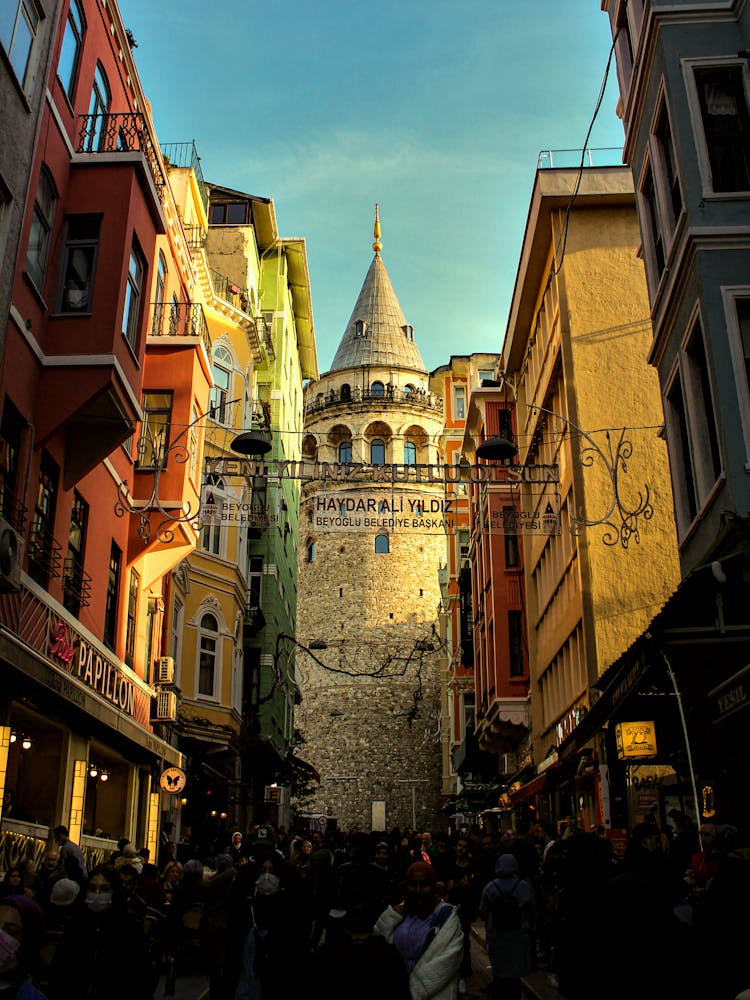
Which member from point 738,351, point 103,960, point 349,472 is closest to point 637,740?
point 738,351

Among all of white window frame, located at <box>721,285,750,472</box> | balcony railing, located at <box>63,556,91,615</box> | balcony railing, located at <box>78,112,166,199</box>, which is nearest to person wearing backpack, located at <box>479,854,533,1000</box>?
white window frame, located at <box>721,285,750,472</box>

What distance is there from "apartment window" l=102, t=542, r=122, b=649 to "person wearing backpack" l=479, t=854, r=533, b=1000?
32.8ft

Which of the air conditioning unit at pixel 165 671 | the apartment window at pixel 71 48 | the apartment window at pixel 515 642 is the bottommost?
the air conditioning unit at pixel 165 671

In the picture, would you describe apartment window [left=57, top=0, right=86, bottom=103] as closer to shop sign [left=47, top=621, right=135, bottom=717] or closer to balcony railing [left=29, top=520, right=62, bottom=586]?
balcony railing [left=29, top=520, right=62, bottom=586]

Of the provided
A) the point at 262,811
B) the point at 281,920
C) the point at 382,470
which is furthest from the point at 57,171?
the point at 262,811

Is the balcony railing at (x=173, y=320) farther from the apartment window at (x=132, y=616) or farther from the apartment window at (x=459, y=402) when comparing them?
the apartment window at (x=459, y=402)

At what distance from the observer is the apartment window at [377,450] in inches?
2579

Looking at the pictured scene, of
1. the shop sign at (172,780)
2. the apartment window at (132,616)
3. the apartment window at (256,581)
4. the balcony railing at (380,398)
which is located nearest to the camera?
the shop sign at (172,780)

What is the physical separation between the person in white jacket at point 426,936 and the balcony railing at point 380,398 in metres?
60.6

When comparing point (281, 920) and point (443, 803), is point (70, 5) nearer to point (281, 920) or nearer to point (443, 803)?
point (281, 920)

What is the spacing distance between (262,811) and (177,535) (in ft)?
68.0

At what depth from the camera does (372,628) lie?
61312 millimetres

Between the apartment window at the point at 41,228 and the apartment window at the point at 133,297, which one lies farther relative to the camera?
the apartment window at the point at 133,297

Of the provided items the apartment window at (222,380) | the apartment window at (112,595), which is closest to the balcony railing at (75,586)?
the apartment window at (112,595)
